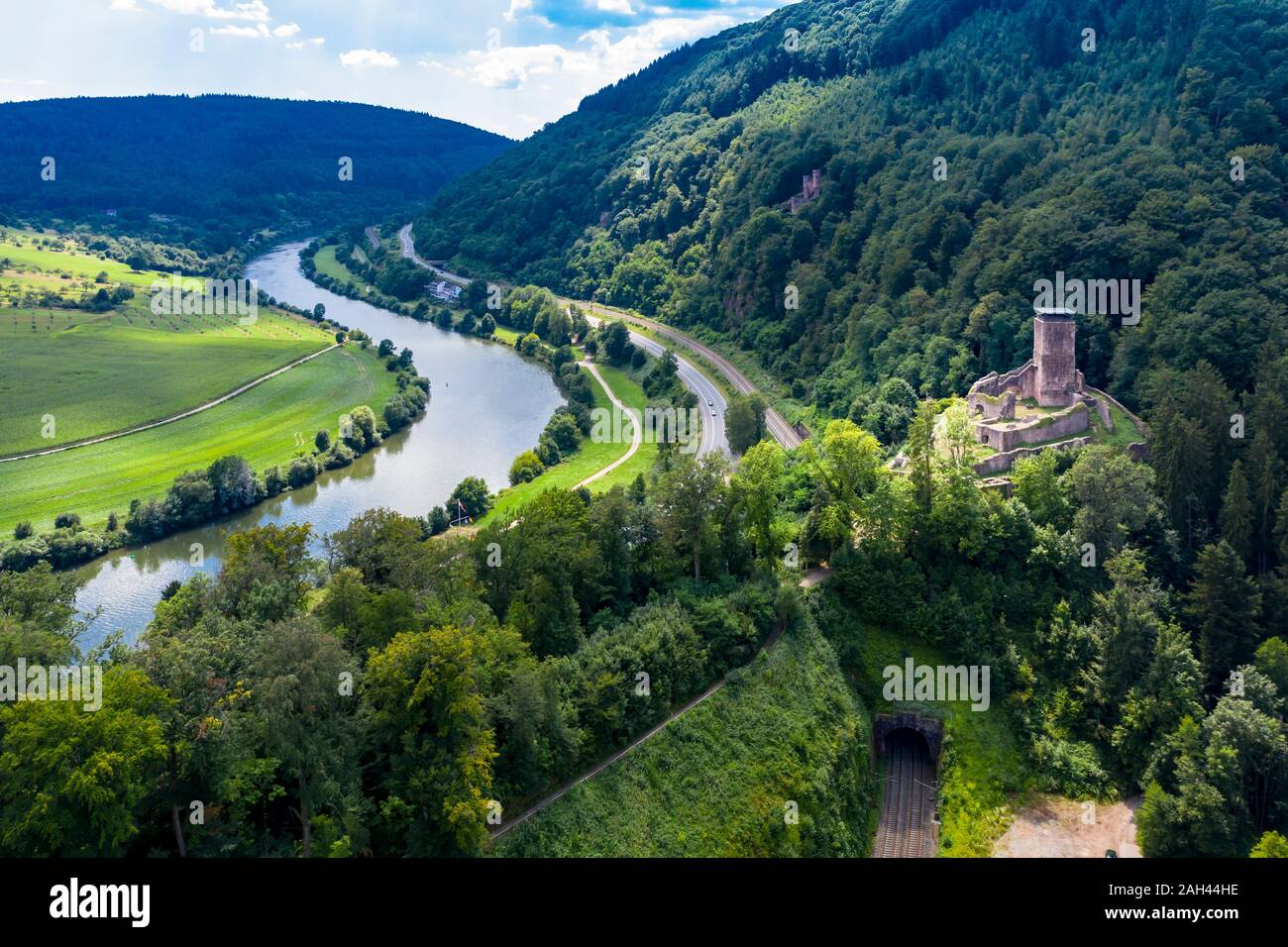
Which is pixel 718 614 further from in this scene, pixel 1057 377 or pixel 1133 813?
pixel 1057 377

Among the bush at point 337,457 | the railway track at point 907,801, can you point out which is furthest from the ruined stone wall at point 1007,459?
the bush at point 337,457

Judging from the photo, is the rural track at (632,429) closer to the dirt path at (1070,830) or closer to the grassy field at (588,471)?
the grassy field at (588,471)

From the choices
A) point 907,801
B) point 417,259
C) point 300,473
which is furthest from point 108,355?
point 907,801

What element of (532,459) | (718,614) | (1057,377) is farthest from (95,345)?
(1057,377)

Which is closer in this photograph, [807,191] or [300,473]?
[300,473]

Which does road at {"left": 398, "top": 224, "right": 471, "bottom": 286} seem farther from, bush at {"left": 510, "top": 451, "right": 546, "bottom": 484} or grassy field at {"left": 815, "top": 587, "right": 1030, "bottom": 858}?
grassy field at {"left": 815, "top": 587, "right": 1030, "bottom": 858}

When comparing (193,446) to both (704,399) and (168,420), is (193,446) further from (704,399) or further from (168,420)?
(704,399)
